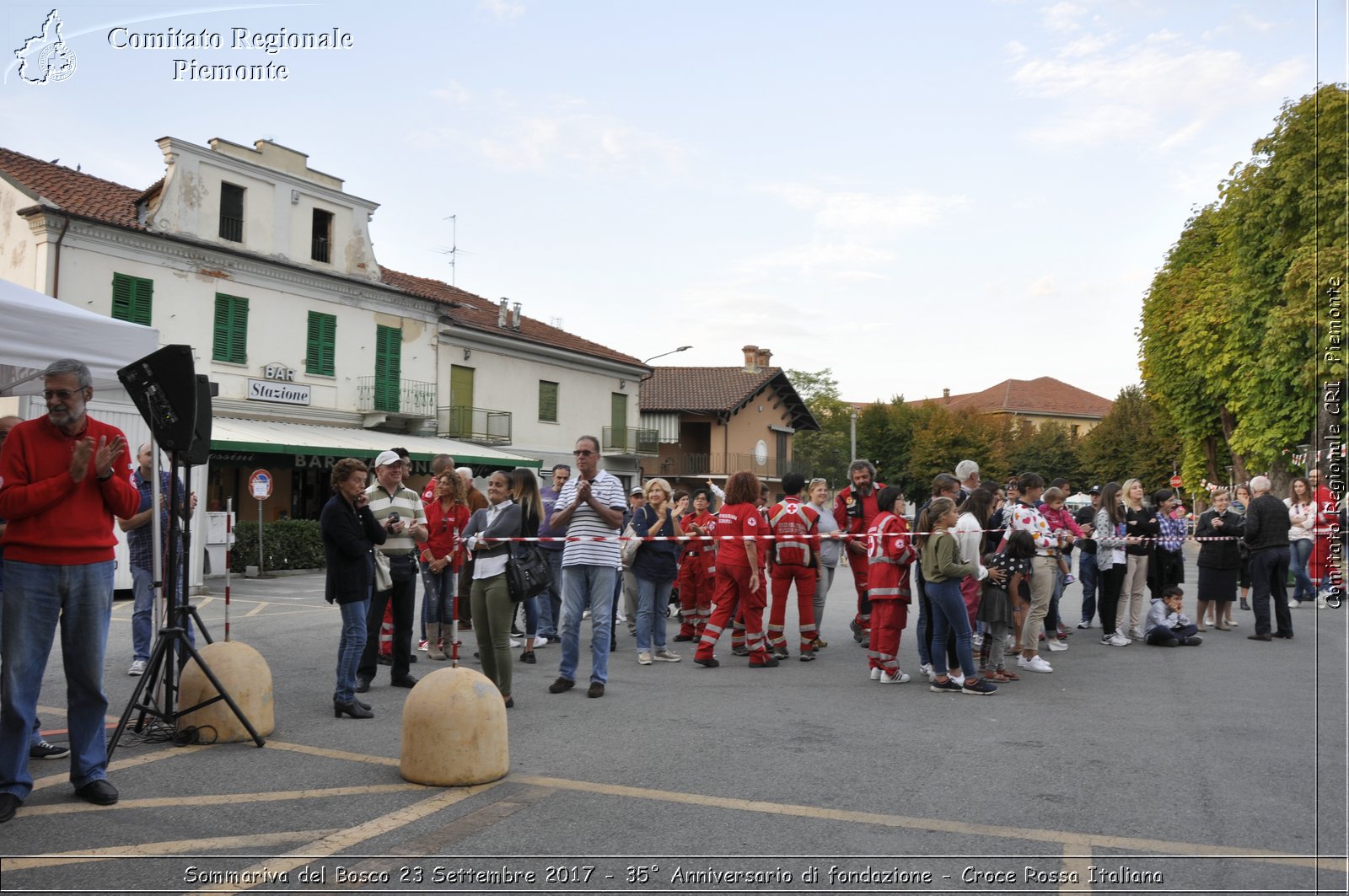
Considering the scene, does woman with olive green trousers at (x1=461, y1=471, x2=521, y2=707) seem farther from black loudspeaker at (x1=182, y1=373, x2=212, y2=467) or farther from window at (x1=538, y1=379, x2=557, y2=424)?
window at (x1=538, y1=379, x2=557, y2=424)

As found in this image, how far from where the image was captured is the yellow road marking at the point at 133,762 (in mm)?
5398

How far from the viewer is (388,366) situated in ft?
98.4

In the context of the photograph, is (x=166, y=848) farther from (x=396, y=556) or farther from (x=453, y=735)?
(x=396, y=556)

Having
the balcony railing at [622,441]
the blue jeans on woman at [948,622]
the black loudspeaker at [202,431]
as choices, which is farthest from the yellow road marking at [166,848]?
the balcony railing at [622,441]

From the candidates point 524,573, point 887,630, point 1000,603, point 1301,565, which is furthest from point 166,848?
point 1301,565

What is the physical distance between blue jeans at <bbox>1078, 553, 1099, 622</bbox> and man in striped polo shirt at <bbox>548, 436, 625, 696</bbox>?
23.1 feet

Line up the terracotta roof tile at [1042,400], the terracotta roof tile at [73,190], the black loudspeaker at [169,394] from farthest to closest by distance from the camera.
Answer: the terracotta roof tile at [1042,400] → the terracotta roof tile at [73,190] → the black loudspeaker at [169,394]

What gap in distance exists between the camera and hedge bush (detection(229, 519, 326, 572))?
20688 millimetres

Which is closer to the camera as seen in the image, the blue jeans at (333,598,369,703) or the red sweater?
the red sweater

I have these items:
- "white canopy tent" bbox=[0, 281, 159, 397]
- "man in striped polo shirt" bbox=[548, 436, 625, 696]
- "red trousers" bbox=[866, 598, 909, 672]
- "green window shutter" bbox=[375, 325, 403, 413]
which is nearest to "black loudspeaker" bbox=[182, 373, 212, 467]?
"white canopy tent" bbox=[0, 281, 159, 397]

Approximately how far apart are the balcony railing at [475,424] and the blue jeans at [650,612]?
72.7 feet

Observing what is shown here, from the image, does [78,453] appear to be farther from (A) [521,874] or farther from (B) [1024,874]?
(B) [1024,874]

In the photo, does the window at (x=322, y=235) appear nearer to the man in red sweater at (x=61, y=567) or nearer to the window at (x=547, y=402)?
the window at (x=547, y=402)

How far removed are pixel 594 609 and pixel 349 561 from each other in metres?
2.03
